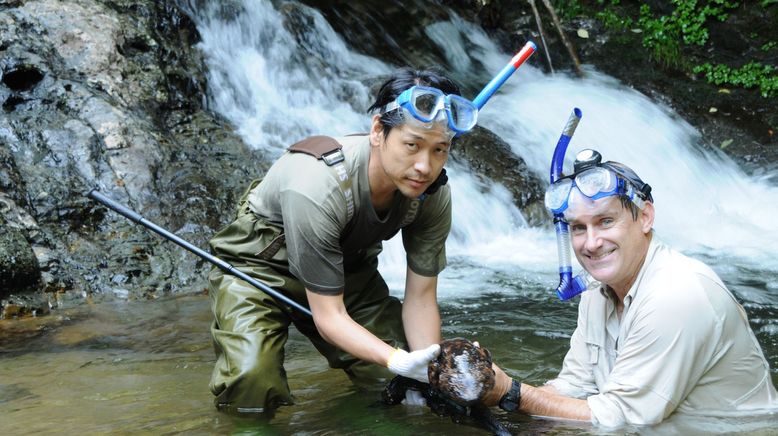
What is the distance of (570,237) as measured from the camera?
3277 millimetres

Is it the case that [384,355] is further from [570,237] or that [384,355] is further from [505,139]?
[505,139]

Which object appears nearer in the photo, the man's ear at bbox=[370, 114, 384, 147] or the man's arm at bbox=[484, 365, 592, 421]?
the man's arm at bbox=[484, 365, 592, 421]

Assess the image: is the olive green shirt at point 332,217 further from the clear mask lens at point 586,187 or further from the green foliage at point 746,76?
the green foliage at point 746,76

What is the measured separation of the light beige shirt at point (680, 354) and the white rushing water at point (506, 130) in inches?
149

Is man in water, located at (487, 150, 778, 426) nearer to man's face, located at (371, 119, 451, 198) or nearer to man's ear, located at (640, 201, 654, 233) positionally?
man's ear, located at (640, 201, 654, 233)

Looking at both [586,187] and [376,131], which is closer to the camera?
[586,187]

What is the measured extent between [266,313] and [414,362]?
3.08 feet

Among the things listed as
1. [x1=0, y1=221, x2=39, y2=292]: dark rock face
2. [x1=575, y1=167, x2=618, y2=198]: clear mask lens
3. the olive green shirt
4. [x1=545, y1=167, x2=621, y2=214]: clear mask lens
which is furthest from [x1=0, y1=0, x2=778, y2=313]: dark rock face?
[x1=575, y1=167, x2=618, y2=198]: clear mask lens

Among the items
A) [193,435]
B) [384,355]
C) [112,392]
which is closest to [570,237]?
[384,355]

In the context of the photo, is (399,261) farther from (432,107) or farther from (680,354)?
(680,354)

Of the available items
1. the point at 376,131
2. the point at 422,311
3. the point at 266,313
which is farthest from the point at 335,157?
the point at 422,311

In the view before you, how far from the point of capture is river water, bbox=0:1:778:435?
384cm

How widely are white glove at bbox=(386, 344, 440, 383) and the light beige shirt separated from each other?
635 mm

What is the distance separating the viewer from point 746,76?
455 inches
